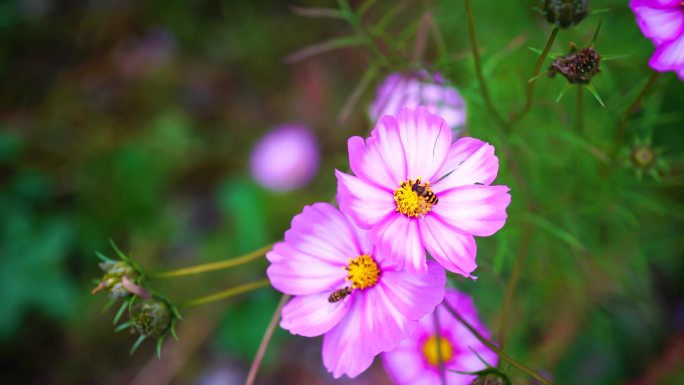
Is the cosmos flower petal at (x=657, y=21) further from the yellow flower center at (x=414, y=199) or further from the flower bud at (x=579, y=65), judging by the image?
the yellow flower center at (x=414, y=199)

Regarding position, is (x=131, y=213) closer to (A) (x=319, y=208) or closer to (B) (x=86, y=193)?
(B) (x=86, y=193)

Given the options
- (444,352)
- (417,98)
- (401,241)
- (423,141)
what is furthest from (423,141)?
(444,352)

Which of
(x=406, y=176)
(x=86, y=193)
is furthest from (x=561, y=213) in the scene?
(x=86, y=193)

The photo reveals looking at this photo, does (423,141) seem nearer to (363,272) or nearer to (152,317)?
(363,272)

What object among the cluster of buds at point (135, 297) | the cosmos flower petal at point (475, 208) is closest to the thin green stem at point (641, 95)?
the cosmos flower petal at point (475, 208)

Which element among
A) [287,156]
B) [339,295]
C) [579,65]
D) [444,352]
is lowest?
[287,156]

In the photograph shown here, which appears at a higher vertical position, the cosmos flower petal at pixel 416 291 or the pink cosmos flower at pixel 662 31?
the pink cosmos flower at pixel 662 31

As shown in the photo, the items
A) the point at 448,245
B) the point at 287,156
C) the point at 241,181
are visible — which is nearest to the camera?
the point at 448,245
